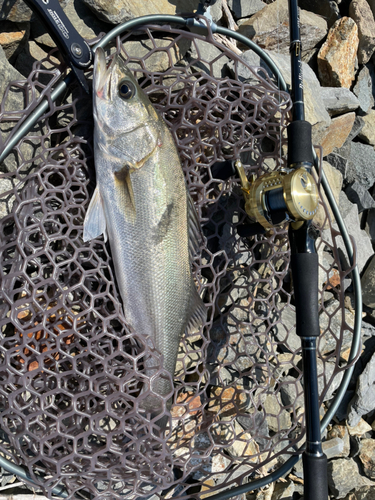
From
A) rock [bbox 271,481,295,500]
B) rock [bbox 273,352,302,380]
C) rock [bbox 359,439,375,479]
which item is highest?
rock [bbox 273,352,302,380]

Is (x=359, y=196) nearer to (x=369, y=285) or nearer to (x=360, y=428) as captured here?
(x=369, y=285)

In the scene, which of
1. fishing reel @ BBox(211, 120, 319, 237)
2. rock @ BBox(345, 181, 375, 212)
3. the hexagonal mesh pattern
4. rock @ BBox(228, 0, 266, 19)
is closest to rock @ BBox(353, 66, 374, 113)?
rock @ BBox(345, 181, 375, 212)

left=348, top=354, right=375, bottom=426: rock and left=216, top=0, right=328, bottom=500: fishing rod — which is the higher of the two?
left=216, top=0, right=328, bottom=500: fishing rod

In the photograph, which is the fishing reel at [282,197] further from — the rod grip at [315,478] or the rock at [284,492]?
the rock at [284,492]

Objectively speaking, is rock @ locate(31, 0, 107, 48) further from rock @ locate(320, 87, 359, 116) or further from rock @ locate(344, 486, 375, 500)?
rock @ locate(344, 486, 375, 500)

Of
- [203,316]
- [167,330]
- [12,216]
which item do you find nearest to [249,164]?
[203,316]

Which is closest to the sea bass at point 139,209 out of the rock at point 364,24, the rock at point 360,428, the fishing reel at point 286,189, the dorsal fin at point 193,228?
the dorsal fin at point 193,228
